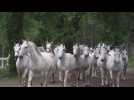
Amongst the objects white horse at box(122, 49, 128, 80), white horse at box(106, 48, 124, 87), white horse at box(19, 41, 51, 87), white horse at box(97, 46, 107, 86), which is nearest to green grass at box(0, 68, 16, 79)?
white horse at box(19, 41, 51, 87)

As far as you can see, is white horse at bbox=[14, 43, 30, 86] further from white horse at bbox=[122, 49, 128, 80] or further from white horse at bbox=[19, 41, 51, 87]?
white horse at bbox=[122, 49, 128, 80]

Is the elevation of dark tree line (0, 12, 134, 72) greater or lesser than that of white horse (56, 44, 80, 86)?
greater

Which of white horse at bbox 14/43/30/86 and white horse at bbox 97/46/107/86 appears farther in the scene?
white horse at bbox 97/46/107/86

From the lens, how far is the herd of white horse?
29.3 feet

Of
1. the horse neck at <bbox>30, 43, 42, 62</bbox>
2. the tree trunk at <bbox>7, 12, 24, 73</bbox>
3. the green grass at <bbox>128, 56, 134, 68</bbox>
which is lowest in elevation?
the green grass at <bbox>128, 56, 134, 68</bbox>

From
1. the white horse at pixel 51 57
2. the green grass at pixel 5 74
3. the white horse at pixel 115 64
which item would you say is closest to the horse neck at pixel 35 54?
the white horse at pixel 51 57

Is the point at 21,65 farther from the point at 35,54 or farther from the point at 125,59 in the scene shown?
the point at 125,59

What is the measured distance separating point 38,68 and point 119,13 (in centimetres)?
148

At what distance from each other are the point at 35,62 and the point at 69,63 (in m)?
0.52

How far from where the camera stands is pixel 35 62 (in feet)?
29.7

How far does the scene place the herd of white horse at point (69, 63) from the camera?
8.95m

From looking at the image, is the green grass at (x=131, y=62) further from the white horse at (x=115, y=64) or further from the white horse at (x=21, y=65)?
the white horse at (x=21, y=65)
